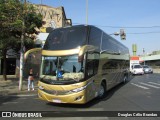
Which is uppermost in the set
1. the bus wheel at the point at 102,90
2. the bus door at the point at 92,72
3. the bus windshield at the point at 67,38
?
the bus windshield at the point at 67,38

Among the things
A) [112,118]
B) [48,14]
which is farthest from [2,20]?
[48,14]

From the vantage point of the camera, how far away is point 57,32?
13.0 meters

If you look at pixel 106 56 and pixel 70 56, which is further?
pixel 106 56

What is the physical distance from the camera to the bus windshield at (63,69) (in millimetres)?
11797

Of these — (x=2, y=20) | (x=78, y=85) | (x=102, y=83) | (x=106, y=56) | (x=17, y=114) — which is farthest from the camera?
(x=2, y=20)

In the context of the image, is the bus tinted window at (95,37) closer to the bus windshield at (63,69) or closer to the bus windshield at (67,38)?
the bus windshield at (67,38)

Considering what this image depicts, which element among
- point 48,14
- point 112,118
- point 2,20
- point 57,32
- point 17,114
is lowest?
point 112,118

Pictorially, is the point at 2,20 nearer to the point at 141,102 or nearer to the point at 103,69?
the point at 103,69

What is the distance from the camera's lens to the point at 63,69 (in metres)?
12.1

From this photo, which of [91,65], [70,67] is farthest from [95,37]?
[70,67]

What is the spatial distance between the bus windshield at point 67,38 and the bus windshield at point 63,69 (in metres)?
0.52

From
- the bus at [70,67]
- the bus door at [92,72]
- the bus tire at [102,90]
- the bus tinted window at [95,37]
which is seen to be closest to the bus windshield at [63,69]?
the bus at [70,67]

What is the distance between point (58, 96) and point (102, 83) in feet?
12.3

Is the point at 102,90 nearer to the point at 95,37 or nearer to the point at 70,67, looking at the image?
the point at 95,37
